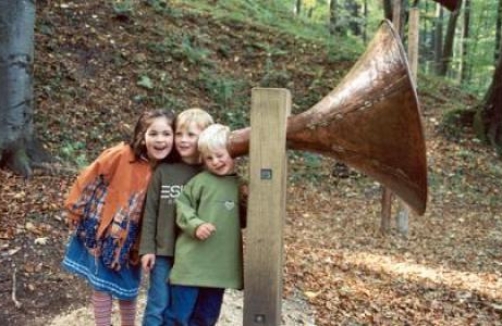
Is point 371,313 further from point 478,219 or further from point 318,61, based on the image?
point 318,61

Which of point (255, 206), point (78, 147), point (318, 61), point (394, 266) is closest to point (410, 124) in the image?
point (255, 206)

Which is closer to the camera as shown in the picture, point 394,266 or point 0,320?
point 0,320

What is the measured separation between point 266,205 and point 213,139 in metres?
0.42

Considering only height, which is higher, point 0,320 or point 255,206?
point 255,206

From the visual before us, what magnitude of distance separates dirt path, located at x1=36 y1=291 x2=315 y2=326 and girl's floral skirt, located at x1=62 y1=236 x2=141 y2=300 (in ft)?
3.78

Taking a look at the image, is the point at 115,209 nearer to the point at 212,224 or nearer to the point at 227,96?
the point at 212,224

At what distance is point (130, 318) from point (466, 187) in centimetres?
811

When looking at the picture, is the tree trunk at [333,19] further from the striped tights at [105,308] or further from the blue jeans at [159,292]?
the blue jeans at [159,292]

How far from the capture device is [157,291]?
9.32 feet

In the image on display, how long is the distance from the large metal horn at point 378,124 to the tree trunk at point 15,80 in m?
4.84

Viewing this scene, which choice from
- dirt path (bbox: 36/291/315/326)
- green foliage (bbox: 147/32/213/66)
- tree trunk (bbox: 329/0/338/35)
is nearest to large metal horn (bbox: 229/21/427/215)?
dirt path (bbox: 36/291/315/326)

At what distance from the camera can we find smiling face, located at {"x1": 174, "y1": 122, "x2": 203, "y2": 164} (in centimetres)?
277

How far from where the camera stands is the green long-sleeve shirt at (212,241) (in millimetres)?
2652

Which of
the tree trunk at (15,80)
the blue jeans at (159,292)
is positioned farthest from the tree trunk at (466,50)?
the blue jeans at (159,292)
